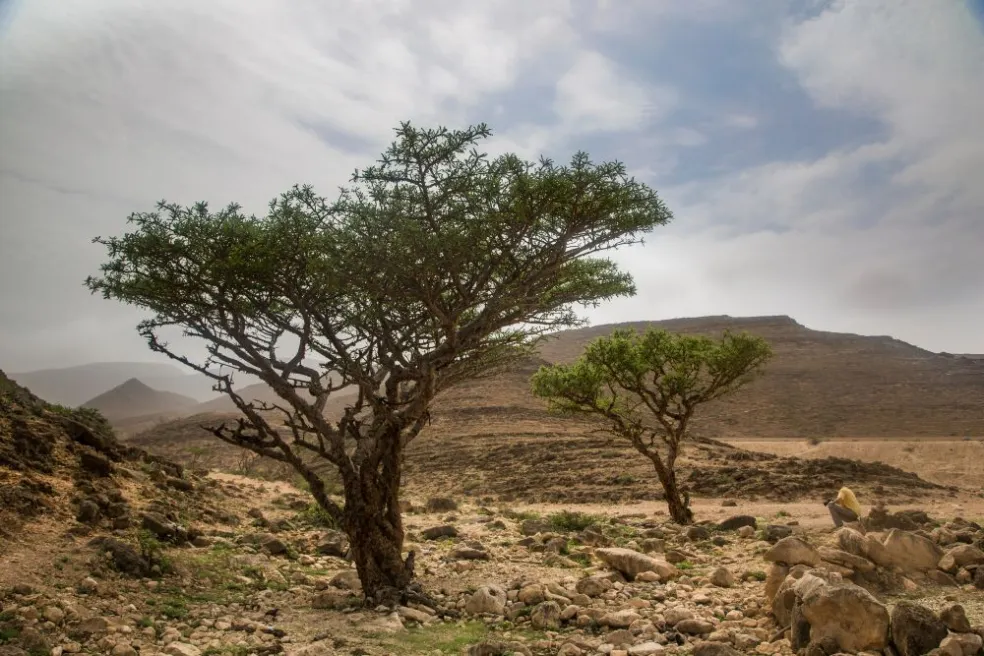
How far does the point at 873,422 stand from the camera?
49406mm

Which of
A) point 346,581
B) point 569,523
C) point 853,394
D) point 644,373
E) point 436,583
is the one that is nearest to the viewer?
point 346,581

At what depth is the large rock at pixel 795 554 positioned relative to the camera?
732cm

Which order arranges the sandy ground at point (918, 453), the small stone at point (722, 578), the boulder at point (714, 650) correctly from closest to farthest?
the boulder at point (714, 650) → the small stone at point (722, 578) → the sandy ground at point (918, 453)

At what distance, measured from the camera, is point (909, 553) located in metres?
7.58

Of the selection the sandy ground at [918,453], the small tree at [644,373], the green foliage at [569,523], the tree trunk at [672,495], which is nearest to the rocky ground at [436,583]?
the green foliage at [569,523]

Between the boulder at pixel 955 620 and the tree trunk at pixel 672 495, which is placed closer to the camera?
the boulder at pixel 955 620

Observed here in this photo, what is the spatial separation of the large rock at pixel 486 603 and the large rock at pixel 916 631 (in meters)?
3.95

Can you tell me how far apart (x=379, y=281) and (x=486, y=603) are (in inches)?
170

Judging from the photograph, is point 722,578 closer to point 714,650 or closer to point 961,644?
point 714,650

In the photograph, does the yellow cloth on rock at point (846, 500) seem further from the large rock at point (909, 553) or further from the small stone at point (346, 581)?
the small stone at point (346, 581)

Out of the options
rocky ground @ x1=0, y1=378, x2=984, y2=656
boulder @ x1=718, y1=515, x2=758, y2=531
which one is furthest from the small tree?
rocky ground @ x1=0, y1=378, x2=984, y2=656

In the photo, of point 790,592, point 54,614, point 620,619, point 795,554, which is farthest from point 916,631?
point 54,614

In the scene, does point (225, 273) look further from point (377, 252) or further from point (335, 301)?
point (377, 252)

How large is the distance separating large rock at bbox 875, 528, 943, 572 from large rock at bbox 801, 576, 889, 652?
261 cm
